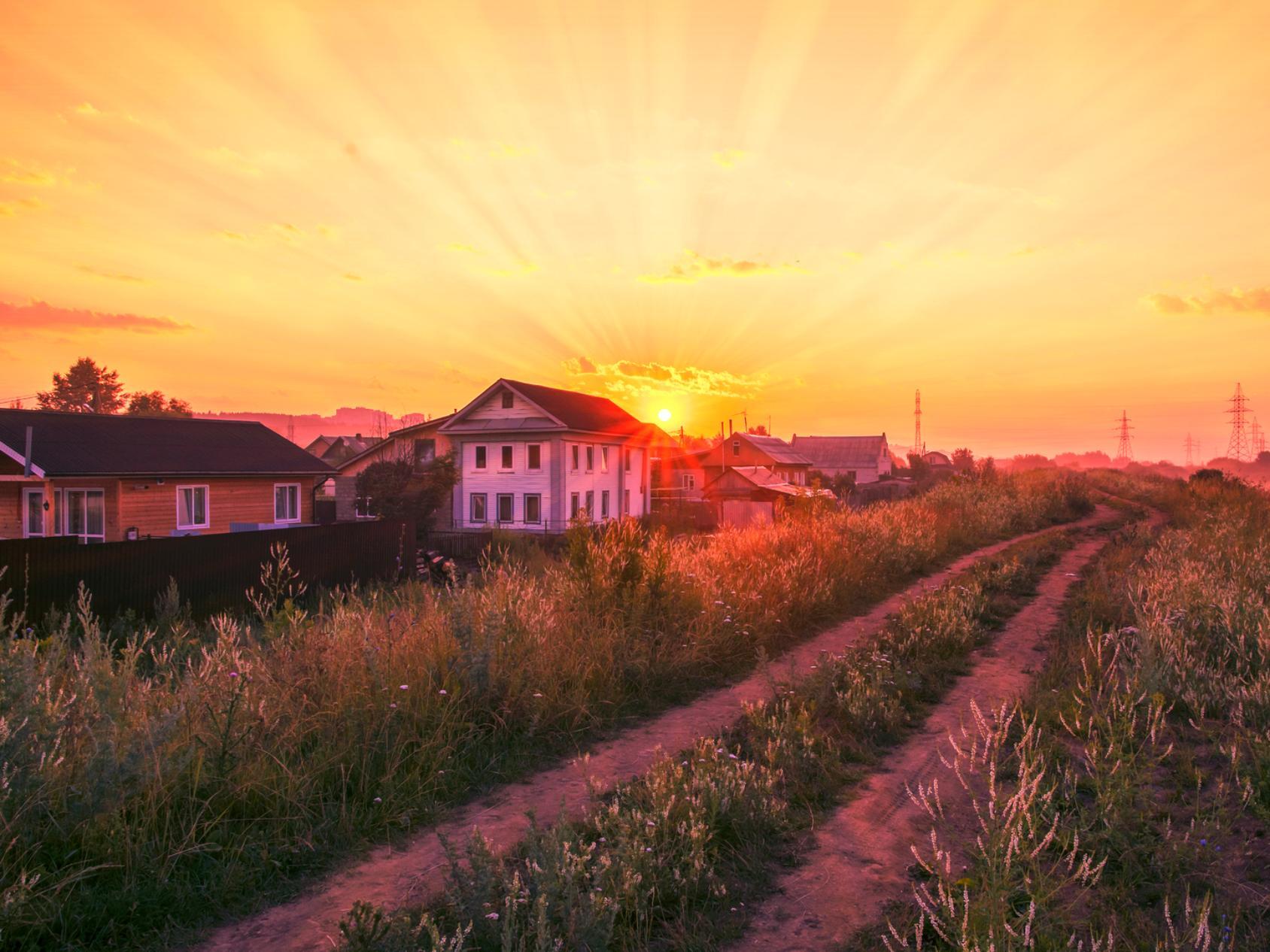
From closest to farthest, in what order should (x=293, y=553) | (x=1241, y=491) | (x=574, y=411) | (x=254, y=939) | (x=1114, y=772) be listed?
1. (x=254, y=939)
2. (x=1114, y=772)
3. (x=293, y=553)
4. (x=1241, y=491)
5. (x=574, y=411)

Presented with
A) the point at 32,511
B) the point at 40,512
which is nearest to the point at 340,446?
the point at 32,511

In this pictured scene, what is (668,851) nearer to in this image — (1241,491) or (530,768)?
(530,768)

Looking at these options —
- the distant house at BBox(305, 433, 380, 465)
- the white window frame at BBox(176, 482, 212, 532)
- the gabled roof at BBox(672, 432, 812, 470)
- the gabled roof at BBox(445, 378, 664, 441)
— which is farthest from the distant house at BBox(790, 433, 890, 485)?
the white window frame at BBox(176, 482, 212, 532)

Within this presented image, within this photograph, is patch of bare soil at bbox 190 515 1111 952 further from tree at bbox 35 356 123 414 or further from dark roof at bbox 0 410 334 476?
tree at bbox 35 356 123 414

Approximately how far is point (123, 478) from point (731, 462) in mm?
44691

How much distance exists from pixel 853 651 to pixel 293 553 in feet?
42.9

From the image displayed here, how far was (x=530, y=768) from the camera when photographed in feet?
17.6

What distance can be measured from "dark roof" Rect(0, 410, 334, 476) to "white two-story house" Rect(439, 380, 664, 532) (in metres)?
7.49

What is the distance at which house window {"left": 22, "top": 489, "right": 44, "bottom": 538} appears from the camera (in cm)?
2486

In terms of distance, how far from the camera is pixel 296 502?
30.8 metres

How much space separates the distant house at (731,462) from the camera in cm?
5835

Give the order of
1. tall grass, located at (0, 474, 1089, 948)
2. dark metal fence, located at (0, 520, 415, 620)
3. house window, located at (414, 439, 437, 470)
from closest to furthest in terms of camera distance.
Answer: tall grass, located at (0, 474, 1089, 948)
dark metal fence, located at (0, 520, 415, 620)
house window, located at (414, 439, 437, 470)

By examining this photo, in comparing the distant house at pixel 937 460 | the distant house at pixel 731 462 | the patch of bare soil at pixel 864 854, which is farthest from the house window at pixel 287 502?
the distant house at pixel 937 460

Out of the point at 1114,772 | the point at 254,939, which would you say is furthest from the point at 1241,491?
the point at 254,939
